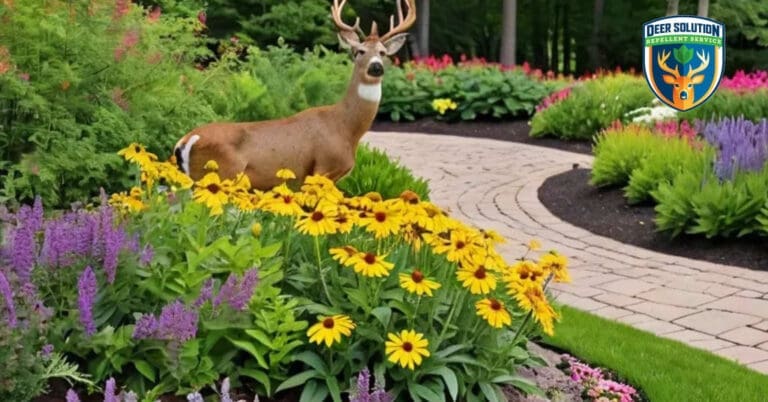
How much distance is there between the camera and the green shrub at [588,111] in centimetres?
1251

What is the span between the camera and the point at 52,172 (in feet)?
17.5

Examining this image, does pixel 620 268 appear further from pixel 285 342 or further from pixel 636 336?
pixel 285 342

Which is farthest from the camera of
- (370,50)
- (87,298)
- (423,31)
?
(423,31)

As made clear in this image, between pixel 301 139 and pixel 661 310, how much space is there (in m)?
2.32

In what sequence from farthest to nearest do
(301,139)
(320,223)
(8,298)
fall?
(301,139) → (320,223) → (8,298)

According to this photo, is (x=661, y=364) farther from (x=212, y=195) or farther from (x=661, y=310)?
(x=212, y=195)

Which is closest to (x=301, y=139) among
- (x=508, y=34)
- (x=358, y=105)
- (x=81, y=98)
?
(x=358, y=105)

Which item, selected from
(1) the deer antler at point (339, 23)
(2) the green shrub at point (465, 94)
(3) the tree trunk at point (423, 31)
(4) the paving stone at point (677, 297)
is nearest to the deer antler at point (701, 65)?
(2) the green shrub at point (465, 94)

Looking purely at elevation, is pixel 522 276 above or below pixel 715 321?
above

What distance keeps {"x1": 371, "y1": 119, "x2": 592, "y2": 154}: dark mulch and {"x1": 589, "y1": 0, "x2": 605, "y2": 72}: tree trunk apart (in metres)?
12.4

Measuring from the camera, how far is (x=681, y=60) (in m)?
10.9

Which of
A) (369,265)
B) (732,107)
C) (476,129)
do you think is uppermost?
(369,265)

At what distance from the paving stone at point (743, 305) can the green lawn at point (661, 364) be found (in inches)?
33.0

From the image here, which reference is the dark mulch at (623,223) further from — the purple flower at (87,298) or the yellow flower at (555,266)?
the purple flower at (87,298)
